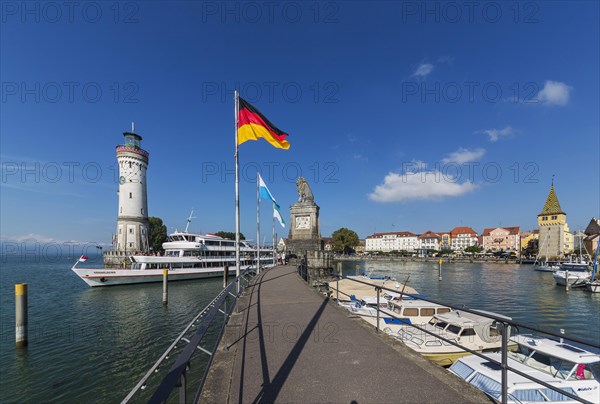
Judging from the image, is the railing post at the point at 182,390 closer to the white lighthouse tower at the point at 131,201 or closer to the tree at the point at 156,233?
the white lighthouse tower at the point at 131,201

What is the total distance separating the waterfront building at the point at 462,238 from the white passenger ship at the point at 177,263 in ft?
397

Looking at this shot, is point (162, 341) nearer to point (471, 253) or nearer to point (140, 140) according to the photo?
point (140, 140)

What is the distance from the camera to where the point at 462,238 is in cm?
13675

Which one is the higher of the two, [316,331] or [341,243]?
[316,331]

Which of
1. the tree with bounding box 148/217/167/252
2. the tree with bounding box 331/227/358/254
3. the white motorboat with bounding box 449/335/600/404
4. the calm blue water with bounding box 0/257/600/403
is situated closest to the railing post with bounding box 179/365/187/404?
the white motorboat with bounding box 449/335/600/404

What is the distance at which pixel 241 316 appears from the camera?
8.17 meters

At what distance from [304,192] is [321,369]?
31.1 m

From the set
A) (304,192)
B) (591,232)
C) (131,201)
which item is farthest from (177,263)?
(591,232)

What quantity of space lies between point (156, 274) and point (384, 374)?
39383mm

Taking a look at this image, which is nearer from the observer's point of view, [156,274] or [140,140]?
[156,274]

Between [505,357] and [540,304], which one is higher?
[505,357]

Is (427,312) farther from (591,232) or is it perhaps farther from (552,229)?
(591,232)

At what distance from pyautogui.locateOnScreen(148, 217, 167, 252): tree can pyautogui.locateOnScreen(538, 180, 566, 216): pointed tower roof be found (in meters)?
115

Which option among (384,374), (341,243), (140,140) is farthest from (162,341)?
(341,243)
